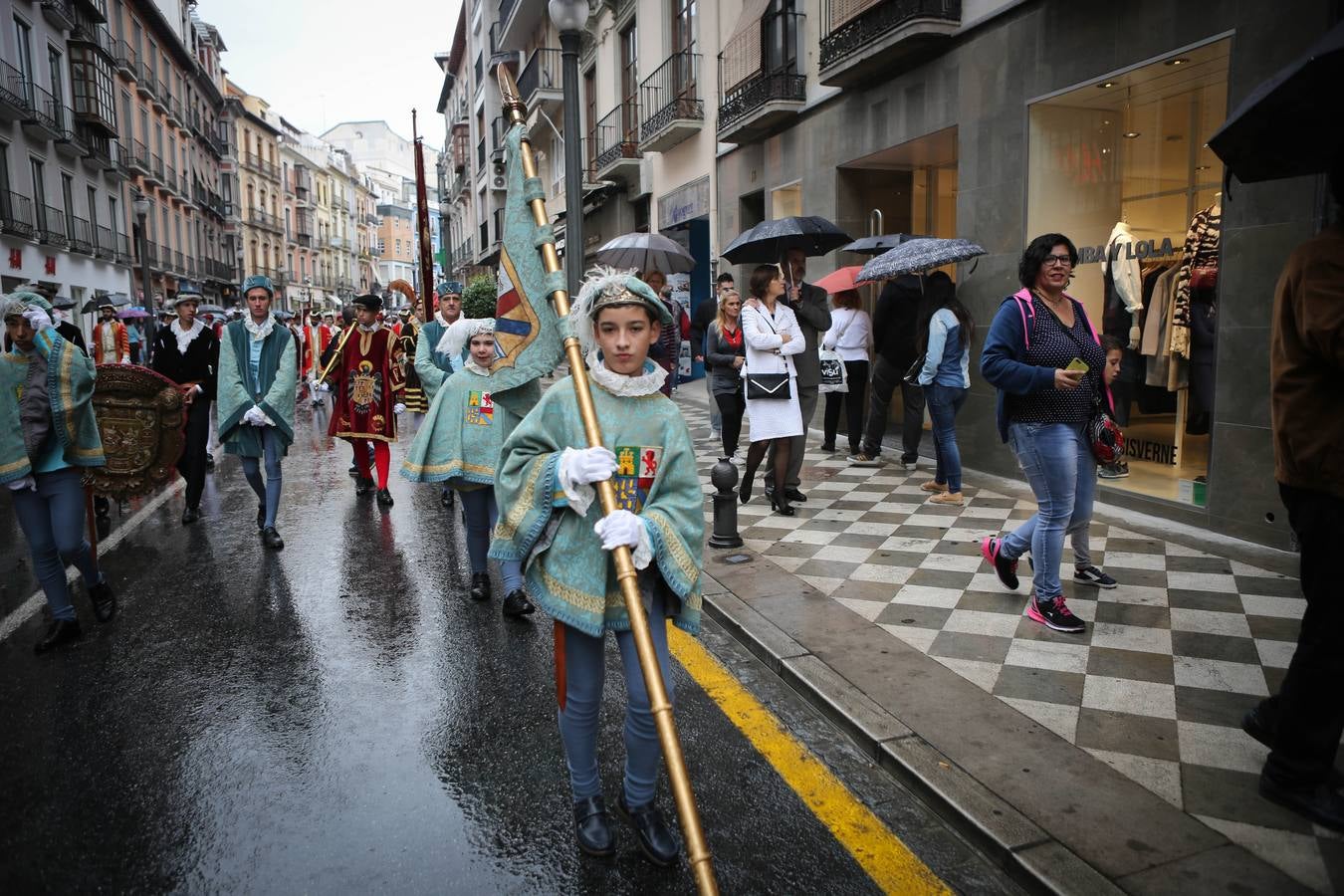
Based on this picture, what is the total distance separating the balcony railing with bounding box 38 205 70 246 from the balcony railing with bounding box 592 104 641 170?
15444 millimetres

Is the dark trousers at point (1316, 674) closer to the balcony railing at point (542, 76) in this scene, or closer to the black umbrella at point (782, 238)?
the black umbrella at point (782, 238)

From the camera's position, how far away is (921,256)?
310 inches

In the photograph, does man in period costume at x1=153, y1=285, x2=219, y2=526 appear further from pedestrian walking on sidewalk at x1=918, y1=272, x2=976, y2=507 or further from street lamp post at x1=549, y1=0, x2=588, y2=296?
pedestrian walking on sidewalk at x1=918, y1=272, x2=976, y2=507

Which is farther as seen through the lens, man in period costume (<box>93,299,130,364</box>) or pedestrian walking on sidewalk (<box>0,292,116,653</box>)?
man in period costume (<box>93,299,130,364</box>)

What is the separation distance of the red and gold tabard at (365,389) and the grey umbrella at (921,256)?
4.54 meters

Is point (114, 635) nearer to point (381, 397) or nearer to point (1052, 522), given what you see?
point (381, 397)

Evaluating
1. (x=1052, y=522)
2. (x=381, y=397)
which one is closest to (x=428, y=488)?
(x=381, y=397)

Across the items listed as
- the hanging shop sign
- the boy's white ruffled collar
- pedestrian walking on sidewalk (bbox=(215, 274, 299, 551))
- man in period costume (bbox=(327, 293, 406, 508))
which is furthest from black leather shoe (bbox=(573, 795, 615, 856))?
the hanging shop sign

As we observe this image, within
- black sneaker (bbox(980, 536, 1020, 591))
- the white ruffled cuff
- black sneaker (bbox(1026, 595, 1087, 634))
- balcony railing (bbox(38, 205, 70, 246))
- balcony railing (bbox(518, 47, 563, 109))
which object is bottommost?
black sneaker (bbox(1026, 595, 1087, 634))

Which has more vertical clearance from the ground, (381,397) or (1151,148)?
(1151,148)

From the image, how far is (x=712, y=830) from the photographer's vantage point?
114 inches

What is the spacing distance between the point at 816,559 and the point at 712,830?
10.0 feet

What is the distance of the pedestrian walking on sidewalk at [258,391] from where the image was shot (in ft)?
23.1

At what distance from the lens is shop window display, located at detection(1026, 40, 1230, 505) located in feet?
22.1
